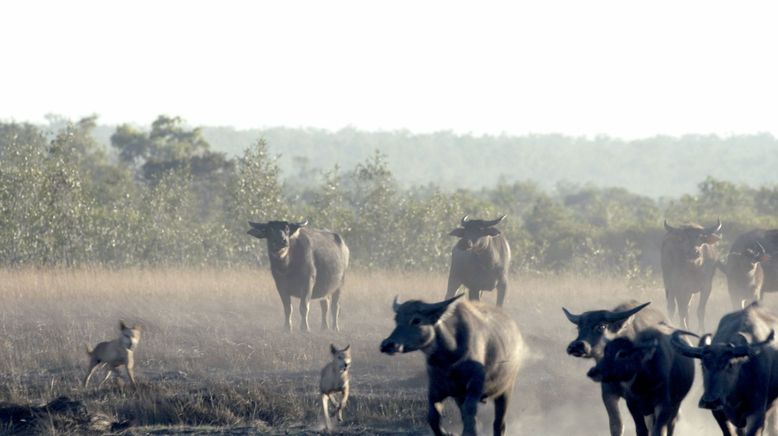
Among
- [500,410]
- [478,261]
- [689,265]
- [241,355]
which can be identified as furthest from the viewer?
[689,265]

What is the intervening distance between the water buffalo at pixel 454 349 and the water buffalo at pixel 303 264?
1065 centimetres

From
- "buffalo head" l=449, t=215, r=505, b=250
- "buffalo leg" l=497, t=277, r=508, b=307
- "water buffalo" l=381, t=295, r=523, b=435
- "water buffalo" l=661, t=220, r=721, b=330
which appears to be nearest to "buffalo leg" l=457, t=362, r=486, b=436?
"water buffalo" l=381, t=295, r=523, b=435

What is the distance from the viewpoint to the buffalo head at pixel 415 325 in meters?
11.6

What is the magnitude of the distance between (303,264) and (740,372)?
12531 mm

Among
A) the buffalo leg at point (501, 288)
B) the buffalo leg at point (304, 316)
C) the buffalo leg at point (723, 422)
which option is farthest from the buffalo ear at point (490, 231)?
the buffalo leg at point (723, 422)

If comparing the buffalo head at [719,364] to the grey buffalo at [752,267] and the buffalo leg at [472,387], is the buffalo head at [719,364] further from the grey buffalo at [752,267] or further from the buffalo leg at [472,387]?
the grey buffalo at [752,267]

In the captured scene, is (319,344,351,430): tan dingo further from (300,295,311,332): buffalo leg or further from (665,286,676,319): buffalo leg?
(665,286,676,319): buffalo leg

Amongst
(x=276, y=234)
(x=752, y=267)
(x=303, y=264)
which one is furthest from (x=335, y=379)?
(x=752, y=267)

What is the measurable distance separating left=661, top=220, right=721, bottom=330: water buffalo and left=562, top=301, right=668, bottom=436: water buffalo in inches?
456

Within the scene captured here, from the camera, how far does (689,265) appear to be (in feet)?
77.9

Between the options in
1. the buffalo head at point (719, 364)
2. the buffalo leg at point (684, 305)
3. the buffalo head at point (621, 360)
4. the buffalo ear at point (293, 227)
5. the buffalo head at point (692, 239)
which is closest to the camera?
the buffalo head at point (719, 364)

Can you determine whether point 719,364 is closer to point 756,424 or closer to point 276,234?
point 756,424

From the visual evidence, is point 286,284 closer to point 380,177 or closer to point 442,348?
point 442,348

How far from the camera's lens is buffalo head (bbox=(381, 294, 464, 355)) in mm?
11570
